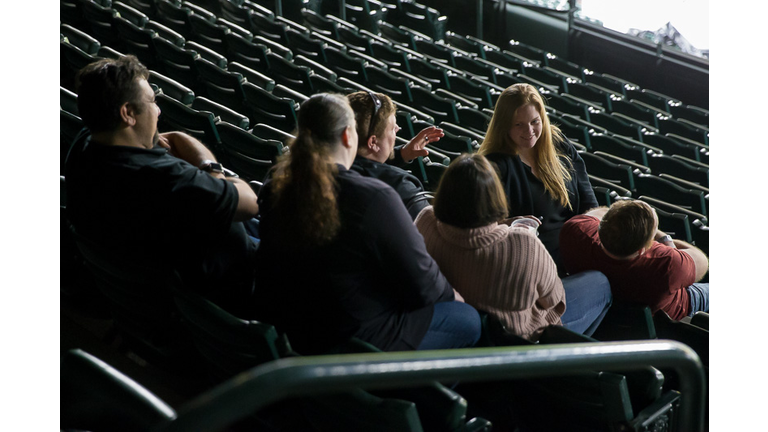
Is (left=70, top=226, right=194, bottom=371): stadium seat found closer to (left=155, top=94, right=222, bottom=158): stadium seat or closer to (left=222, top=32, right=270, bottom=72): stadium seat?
(left=155, top=94, right=222, bottom=158): stadium seat

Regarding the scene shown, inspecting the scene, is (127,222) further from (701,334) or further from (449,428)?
(701,334)

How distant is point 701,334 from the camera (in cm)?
176

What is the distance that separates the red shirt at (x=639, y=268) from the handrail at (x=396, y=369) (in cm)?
78

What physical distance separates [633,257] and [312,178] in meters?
1.03

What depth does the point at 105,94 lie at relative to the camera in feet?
5.22

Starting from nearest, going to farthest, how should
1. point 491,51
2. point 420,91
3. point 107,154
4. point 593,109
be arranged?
point 107,154 → point 420,91 → point 593,109 → point 491,51

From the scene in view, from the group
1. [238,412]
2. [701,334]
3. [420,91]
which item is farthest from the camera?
[420,91]

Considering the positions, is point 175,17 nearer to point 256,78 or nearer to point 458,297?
point 256,78

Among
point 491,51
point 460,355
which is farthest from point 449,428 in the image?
point 491,51

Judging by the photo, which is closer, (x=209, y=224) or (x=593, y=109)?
(x=209, y=224)

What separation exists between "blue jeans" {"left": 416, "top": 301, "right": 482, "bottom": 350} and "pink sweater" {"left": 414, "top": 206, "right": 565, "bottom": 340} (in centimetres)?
8

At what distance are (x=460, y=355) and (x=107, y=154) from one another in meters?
1.07

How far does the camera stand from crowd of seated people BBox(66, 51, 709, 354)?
1.44 meters

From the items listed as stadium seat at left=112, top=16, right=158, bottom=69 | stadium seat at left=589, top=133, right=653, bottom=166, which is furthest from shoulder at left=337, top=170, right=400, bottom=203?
stadium seat at left=589, top=133, right=653, bottom=166
